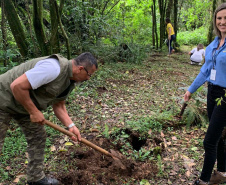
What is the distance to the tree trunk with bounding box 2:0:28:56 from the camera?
5773mm

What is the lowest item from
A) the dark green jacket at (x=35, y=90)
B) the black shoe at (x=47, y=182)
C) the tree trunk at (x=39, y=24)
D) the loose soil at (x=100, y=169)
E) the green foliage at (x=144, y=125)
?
the loose soil at (x=100, y=169)

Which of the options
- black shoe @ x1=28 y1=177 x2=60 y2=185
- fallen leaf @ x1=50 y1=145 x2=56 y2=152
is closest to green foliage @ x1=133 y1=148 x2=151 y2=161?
black shoe @ x1=28 y1=177 x2=60 y2=185

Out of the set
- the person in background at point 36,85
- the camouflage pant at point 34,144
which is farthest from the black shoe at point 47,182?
the person in background at point 36,85

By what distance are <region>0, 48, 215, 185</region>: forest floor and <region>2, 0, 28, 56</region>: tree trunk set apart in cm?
217

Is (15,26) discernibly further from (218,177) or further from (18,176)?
(218,177)

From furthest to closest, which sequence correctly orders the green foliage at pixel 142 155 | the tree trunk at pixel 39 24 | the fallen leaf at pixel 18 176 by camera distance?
the tree trunk at pixel 39 24
the green foliage at pixel 142 155
the fallen leaf at pixel 18 176

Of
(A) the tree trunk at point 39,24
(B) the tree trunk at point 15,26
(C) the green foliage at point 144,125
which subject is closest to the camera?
(C) the green foliage at point 144,125

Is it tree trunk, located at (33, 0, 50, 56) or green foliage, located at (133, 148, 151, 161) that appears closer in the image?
green foliage, located at (133, 148, 151, 161)

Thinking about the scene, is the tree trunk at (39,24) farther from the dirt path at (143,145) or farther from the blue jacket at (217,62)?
the blue jacket at (217,62)

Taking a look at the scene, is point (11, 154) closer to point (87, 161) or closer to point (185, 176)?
point (87, 161)

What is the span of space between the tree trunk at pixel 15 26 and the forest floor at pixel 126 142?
2173 millimetres

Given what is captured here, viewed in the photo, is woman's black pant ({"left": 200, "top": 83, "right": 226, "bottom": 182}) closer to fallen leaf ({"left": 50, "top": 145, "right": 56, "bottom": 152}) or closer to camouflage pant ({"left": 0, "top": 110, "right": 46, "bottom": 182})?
camouflage pant ({"left": 0, "top": 110, "right": 46, "bottom": 182})

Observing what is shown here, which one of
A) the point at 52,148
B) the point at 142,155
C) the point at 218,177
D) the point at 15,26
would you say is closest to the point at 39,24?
the point at 15,26

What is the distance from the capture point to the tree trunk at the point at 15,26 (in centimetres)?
577
